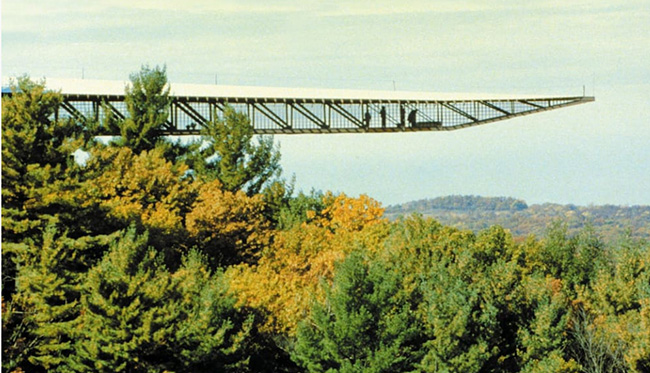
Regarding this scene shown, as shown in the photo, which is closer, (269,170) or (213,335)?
(213,335)

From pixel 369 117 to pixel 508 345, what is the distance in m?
16.9

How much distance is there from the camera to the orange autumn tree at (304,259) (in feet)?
137

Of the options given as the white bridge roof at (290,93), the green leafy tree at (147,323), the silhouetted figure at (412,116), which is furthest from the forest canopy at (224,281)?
the silhouetted figure at (412,116)

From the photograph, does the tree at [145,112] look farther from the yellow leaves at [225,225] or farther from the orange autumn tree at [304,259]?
the orange autumn tree at [304,259]

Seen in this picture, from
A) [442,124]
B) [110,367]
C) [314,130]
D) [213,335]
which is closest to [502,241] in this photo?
[442,124]

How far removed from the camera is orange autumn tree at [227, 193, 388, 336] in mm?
41656

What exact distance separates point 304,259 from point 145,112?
12.6 meters

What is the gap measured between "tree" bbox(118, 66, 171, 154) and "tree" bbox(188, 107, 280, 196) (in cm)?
272

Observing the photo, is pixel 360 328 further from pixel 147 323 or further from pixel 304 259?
pixel 304 259

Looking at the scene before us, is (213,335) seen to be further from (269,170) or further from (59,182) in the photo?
(269,170)

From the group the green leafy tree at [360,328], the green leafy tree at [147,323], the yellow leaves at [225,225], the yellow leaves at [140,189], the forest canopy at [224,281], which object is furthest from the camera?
the yellow leaves at [225,225]

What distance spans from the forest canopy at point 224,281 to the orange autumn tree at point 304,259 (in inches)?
4.4

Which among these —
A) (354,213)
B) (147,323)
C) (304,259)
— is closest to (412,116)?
(354,213)

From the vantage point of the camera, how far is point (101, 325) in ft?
115
